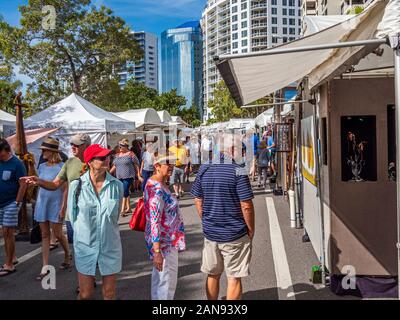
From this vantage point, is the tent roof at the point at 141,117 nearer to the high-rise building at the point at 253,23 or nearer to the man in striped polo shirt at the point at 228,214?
the man in striped polo shirt at the point at 228,214

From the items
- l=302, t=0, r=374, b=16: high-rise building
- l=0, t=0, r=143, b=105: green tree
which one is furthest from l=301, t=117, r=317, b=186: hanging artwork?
l=302, t=0, r=374, b=16: high-rise building

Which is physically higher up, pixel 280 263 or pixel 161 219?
pixel 161 219

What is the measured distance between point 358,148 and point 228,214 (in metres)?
1.96

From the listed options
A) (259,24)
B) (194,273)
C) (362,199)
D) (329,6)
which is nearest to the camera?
(362,199)

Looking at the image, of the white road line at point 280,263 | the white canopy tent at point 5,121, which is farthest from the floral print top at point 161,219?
the white canopy tent at point 5,121

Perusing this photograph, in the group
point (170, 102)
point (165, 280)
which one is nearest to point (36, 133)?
point (165, 280)

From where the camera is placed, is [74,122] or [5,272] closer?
[5,272]

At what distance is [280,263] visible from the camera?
6066 millimetres

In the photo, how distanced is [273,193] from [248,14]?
378ft

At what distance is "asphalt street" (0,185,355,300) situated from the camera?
16.3ft

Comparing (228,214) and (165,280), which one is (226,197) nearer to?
(228,214)

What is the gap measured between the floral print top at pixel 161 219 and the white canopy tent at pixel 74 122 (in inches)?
370

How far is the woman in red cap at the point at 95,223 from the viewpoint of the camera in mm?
3799
